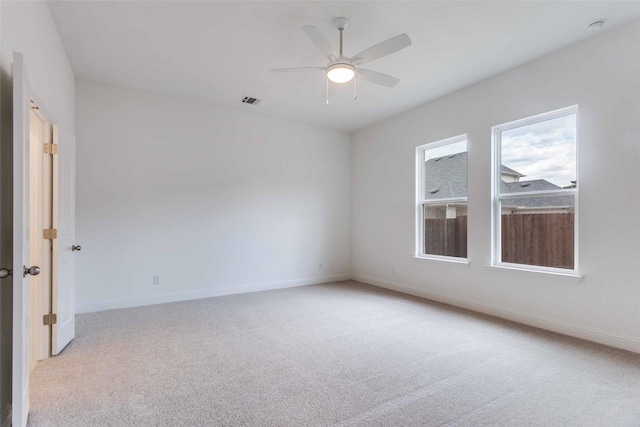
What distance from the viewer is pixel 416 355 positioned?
282 centimetres

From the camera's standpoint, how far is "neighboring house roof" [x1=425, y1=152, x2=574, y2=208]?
3.54m

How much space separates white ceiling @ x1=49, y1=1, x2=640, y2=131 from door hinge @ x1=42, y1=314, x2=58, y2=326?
2604mm

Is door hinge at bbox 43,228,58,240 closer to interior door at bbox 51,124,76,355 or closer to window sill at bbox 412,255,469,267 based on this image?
interior door at bbox 51,124,76,355

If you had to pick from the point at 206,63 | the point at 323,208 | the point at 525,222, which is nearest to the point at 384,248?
the point at 323,208

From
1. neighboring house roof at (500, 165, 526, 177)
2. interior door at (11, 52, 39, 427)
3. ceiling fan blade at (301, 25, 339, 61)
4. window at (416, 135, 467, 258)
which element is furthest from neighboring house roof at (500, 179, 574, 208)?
interior door at (11, 52, 39, 427)

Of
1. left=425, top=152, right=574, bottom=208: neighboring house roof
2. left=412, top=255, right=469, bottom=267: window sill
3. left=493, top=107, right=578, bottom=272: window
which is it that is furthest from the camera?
left=412, top=255, right=469, bottom=267: window sill

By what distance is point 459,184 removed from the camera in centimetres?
451

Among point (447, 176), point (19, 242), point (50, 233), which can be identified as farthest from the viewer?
point (447, 176)

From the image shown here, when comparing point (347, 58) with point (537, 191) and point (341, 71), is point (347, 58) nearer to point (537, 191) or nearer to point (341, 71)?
point (341, 71)

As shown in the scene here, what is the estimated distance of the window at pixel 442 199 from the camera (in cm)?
448

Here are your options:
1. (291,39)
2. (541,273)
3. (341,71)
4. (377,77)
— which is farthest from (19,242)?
(541,273)

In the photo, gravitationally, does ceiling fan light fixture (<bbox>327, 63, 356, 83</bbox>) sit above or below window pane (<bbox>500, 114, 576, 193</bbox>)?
above

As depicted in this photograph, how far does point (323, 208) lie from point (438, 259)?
2316mm

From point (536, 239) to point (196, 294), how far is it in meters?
4.53
